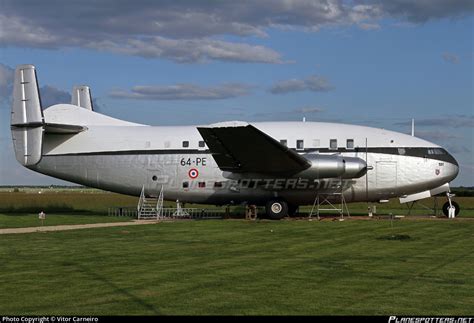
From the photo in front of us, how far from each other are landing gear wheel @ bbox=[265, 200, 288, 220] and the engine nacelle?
1810 millimetres

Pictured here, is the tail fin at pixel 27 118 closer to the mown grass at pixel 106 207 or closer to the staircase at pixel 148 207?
the staircase at pixel 148 207

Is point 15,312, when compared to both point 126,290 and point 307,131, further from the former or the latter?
point 307,131

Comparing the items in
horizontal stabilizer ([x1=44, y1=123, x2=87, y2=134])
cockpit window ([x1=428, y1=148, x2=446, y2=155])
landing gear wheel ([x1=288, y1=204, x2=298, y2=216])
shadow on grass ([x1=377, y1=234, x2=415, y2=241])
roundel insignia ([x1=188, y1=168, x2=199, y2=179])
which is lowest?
shadow on grass ([x1=377, y1=234, x2=415, y2=241])

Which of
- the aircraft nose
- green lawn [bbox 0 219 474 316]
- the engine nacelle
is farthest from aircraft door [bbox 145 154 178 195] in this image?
the aircraft nose

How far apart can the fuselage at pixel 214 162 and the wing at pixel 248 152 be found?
3.19 ft

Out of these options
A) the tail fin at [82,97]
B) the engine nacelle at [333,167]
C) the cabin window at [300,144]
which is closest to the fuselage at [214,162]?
the cabin window at [300,144]

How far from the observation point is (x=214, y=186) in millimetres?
34719

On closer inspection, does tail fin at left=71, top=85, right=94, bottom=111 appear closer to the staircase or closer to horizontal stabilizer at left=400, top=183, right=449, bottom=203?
the staircase

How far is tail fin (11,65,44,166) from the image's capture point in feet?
111

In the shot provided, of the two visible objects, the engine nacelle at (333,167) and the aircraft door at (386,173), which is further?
the aircraft door at (386,173)

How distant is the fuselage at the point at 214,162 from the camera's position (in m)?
33.6

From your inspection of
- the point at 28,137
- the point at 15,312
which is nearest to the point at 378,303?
the point at 15,312

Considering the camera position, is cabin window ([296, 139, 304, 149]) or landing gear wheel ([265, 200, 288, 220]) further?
cabin window ([296, 139, 304, 149])

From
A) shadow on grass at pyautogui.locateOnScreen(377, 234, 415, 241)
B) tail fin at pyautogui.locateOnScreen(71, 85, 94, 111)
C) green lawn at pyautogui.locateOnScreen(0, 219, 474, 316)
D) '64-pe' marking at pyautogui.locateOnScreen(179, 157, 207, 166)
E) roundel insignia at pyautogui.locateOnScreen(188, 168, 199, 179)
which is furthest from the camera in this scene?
tail fin at pyautogui.locateOnScreen(71, 85, 94, 111)
